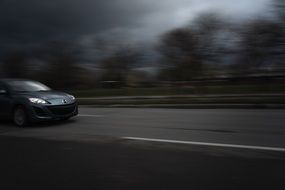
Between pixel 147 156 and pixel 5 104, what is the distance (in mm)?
6130

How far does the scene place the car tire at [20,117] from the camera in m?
10.4

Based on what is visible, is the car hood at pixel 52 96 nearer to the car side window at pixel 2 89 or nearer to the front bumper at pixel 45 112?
the front bumper at pixel 45 112

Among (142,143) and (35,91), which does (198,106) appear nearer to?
(35,91)

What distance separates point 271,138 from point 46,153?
14.2 feet

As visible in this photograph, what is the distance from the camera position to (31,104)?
10.2 m

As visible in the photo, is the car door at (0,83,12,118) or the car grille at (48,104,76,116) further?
the car door at (0,83,12,118)

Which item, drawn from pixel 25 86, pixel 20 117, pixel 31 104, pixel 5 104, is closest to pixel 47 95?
pixel 31 104

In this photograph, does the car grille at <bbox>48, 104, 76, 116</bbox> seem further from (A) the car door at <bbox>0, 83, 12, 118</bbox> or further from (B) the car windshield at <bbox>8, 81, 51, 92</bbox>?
(A) the car door at <bbox>0, 83, 12, 118</bbox>

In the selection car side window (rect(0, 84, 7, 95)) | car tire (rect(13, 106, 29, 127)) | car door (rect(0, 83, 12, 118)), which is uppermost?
car side window (rect(0, 84, 7, 95))

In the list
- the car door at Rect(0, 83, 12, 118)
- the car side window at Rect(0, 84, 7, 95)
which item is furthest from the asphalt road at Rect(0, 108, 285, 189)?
the car side window at Rect(0, 84, 7, 95)

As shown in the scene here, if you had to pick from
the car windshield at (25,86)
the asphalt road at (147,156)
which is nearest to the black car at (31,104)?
the car windshield at (25,86)

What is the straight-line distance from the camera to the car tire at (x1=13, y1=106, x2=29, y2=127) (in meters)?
10.4

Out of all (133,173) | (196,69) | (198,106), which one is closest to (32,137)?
(133,173)

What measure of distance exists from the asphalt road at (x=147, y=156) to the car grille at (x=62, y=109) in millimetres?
490
